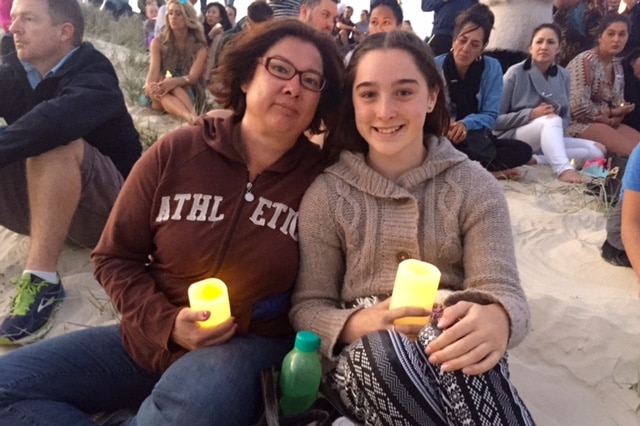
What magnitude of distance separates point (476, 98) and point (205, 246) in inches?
148

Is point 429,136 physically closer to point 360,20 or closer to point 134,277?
point 134,277

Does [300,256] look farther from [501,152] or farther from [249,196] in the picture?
[501,152]

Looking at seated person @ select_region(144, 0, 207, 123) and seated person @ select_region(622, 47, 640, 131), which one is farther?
seated person @ select_region(144, 0, 207, 123)

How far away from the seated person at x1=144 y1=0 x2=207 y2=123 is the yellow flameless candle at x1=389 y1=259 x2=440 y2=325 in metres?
5.03

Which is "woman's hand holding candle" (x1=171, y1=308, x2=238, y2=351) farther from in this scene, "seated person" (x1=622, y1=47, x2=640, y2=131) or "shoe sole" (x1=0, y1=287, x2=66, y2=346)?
"seated person" (x1=622, y1=47, x2=640, y2=131)

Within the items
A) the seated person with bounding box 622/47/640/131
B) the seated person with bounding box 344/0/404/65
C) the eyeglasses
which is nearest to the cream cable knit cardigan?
the eyeglasses

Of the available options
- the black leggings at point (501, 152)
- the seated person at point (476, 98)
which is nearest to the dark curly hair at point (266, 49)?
the seated person at point (476, 98)

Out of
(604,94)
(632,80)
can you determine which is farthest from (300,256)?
(632,80)

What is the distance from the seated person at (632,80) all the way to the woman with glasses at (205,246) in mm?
5297

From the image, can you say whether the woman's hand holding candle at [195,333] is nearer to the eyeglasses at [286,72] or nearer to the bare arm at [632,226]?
the eyeglasses at [286,72]

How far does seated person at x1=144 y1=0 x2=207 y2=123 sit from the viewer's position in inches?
244

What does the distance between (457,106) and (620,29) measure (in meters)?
2.22

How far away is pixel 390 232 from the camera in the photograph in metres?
1.92

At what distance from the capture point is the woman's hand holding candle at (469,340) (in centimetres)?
151
